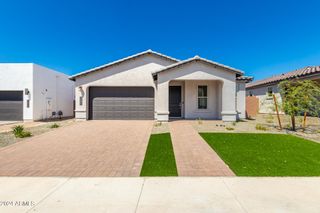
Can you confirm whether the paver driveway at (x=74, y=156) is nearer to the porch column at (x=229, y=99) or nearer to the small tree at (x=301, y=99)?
the porch column at (x=229, y=99)

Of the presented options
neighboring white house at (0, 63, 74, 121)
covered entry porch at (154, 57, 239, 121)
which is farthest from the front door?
neighboring white house at (0, 63, 74, 121)

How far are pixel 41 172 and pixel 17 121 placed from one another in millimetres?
14363

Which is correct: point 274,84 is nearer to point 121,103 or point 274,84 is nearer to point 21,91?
point 121,103

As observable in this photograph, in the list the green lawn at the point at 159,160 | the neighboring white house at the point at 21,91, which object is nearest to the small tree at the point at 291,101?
Result: the green lawn at the point at 159,160

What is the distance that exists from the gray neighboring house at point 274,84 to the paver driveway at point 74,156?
509 inches

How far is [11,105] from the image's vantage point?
15.8m

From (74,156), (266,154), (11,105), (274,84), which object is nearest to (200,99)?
(266,154)

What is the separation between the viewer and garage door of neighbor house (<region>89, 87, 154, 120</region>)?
49.6 ft
